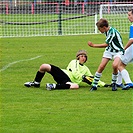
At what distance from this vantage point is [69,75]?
14312 mm

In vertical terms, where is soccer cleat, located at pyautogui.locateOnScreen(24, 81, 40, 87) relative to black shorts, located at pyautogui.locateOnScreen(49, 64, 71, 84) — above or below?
below

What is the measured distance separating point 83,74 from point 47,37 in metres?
16.6

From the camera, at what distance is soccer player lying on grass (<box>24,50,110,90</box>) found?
14065 millimetres

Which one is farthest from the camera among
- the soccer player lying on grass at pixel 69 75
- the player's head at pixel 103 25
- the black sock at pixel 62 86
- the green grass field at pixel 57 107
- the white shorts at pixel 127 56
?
the white shorts at pixel 127 56

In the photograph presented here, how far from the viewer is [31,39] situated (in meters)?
29.5

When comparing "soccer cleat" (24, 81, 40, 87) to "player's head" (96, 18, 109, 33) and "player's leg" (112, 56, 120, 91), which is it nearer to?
"player's leg" (112, 56, 120, 91)

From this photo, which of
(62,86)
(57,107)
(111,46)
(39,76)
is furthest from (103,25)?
(57,107)

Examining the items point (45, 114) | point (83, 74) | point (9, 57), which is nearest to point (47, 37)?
point (9, 57)

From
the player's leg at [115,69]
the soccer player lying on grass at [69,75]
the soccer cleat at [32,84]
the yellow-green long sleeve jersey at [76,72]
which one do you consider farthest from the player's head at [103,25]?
the soccer cleat at [32,84]

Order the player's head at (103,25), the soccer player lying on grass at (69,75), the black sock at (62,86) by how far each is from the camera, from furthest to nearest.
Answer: the soccer player lying on grass at (69,75)
the black sock at (62,86)
the player's head at (103,25)

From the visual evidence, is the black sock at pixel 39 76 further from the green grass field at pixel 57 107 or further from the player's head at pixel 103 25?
the player's head at pixel 103 25

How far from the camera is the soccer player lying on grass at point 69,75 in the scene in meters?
14.1

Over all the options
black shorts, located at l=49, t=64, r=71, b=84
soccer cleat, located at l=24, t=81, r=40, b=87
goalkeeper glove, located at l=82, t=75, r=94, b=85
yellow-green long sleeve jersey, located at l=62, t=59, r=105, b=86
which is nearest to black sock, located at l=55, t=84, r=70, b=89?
black shorts, located at l=49, t=64, r=71, b=84

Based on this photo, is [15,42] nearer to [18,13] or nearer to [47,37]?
[47,37]
